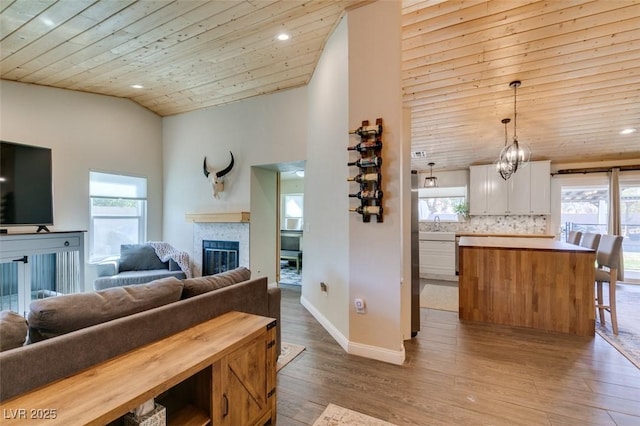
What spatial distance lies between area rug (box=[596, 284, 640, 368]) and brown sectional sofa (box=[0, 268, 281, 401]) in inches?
141

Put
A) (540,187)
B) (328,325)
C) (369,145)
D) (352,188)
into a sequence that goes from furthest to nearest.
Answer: (540,187), (328,325), (352,188), (369,145)

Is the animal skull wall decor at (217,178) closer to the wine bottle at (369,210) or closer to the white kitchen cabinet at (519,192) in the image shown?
the wine bottle at (369,210)

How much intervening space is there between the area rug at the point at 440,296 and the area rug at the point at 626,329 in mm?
1503

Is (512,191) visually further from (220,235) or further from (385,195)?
(220,235)

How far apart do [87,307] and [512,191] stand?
267 inches

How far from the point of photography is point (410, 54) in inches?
124

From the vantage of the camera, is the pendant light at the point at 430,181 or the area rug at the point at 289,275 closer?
the area rug at the point at 289,275

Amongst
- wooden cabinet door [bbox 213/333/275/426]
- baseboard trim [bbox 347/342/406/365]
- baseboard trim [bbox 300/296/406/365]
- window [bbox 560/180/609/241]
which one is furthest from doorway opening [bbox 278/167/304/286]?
window [bbox 560/180/609/241]

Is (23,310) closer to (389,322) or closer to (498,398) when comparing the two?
(389,322)

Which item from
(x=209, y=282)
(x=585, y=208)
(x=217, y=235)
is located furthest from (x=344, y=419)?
(x=585, y=208)

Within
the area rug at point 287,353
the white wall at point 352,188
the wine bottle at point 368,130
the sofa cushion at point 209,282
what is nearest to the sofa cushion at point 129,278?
the area rug at point 287,353

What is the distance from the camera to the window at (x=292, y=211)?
24.2ft

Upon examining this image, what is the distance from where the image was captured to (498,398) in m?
1.95

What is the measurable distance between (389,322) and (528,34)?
120 inches
